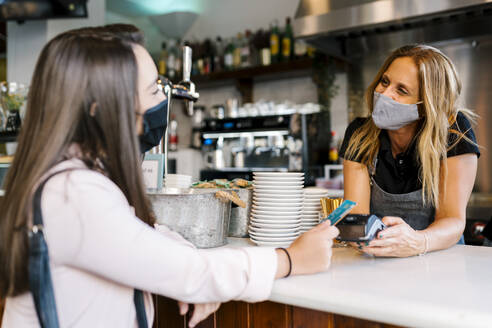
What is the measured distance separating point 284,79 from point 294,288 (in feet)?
13.9

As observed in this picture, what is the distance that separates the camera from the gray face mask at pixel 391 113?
1.50 meters

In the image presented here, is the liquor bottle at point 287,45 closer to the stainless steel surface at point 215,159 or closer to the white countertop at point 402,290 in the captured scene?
the stainless steel surface at point 215,159

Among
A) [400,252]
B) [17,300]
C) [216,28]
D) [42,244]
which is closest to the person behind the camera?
[42,244]

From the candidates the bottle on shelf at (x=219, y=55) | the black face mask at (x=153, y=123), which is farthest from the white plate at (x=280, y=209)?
the bottle on shelf at (x=219, y=55)

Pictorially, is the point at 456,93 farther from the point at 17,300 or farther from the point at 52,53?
the point at 17,300

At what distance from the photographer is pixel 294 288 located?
87 cm

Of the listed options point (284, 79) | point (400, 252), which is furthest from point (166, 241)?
point (284, 79)

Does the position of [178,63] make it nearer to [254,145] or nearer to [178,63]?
[178,63]

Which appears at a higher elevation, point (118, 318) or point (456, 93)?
point (456, 93)

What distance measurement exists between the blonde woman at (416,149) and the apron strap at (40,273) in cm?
102

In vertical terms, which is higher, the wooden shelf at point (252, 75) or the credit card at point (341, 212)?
the wooden shelf at point (252, 75)

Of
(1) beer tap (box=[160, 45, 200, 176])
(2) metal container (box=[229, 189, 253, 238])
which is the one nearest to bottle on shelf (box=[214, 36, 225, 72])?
(1) beer tap (box=[160, 45, 200, 176])

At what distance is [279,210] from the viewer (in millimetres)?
1180

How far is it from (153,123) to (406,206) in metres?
1.12
